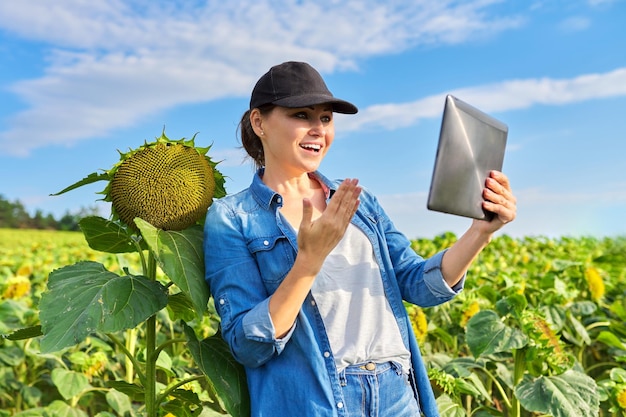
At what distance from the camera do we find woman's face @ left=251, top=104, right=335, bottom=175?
7.13 ft

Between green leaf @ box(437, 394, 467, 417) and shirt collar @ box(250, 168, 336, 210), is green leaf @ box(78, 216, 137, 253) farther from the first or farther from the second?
green leaf @ box(437, 394, 467, 417)

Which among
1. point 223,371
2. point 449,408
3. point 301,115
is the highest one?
point 301,115

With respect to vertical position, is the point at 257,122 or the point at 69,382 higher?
the point at 257,122

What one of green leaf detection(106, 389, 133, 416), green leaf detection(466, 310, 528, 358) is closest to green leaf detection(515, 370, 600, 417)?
green leaf detection(466, 310, 528, 358)

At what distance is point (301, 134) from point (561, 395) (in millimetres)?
1474

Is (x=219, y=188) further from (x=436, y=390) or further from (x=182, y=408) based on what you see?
(x=436, y=390)

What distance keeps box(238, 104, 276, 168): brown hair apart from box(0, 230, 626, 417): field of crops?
0.51 meters

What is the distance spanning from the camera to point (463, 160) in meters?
1.93

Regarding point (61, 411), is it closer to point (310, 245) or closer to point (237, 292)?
point (237, 292)

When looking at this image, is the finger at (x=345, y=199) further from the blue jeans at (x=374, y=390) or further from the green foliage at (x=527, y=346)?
the green foliage at (x=527, y=346)

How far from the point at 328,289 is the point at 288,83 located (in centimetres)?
60

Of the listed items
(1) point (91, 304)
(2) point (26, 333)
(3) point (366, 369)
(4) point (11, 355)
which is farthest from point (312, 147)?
(4) point (11, 355)

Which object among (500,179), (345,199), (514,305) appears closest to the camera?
(345,199)

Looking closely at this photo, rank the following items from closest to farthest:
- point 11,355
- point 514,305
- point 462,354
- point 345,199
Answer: point 345,199
point 514,305
point 11,355
point 462,354
